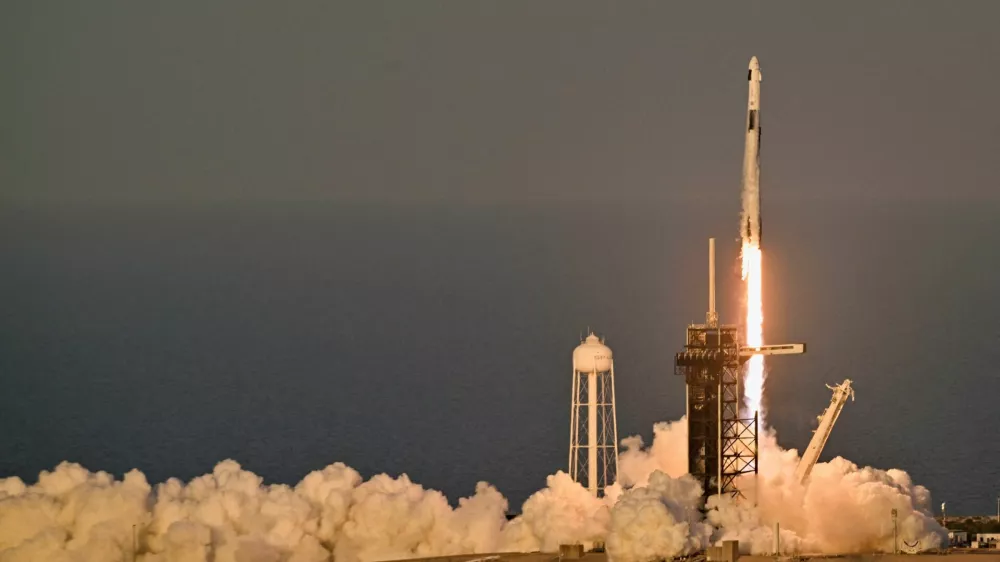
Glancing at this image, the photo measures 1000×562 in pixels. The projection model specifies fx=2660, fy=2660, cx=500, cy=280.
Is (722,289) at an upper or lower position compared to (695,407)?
upper

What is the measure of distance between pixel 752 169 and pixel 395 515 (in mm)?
19501

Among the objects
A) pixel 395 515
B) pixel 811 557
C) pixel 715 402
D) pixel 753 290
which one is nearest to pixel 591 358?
pixel 715 402

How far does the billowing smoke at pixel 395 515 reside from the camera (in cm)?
10106

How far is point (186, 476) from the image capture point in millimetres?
132125

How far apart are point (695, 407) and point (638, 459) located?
574cm

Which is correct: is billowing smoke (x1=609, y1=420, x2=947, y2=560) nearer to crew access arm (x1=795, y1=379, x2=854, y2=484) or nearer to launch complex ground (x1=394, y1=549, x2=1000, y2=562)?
crew access arm (x1=795, y1=379, x2=854, y2=484)

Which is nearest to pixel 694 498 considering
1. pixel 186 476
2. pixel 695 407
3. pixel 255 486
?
pixel 695 407

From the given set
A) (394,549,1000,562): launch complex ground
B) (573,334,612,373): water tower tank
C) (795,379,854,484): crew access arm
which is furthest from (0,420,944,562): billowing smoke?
(573,334,612,373): water tower tank

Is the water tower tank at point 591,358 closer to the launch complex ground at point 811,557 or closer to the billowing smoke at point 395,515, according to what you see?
the billowing smoke at point 395,515

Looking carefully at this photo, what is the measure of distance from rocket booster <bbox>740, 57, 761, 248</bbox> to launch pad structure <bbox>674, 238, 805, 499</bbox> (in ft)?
10.8

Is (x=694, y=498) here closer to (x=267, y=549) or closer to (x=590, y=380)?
(x=590, y=380)

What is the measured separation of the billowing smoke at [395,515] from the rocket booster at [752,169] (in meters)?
8.47

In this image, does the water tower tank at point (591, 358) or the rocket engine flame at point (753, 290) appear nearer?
the rocket engine flame at point (753, 290)

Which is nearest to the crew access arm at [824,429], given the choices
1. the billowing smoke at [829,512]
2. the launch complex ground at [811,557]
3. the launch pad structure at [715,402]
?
the billowing smoke at [829,512]
